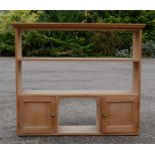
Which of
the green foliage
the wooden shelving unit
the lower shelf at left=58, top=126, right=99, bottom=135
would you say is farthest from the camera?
the green foliage

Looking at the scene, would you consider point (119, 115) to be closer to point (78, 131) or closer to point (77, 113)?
point (78, 131)

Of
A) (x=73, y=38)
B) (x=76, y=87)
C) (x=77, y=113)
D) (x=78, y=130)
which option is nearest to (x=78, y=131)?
(x=78, y=130)

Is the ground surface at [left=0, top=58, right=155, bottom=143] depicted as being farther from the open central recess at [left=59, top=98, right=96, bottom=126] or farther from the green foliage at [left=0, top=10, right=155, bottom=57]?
the green foliage at [left=0, top=10, right=155, bottom=57]

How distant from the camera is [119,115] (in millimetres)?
5738

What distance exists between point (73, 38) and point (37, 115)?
52.9 ft

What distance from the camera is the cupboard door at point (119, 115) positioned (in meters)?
5.68

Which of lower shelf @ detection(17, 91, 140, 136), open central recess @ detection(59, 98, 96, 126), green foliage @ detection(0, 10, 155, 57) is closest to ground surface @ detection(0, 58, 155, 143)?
open central recess @ detection(59, 98, 96, 126)

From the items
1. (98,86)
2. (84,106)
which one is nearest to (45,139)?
(84,106)

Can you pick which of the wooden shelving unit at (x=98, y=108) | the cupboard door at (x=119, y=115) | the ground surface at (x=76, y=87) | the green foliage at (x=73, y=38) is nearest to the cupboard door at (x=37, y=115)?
the wooden shelving unit at (x=98, y=108)

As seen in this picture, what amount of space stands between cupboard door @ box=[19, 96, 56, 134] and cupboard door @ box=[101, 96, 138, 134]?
0.69 m

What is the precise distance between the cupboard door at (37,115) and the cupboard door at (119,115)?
27.2 inches

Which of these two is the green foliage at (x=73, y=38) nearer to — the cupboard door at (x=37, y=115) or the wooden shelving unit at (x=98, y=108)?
the wooden shelving unit at (x=98, y=108)

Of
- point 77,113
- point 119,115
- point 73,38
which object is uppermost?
point 73,38

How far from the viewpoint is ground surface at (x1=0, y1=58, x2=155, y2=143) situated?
5.61 metres
